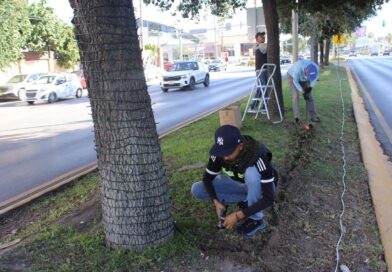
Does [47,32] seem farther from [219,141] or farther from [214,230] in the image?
[219,141]

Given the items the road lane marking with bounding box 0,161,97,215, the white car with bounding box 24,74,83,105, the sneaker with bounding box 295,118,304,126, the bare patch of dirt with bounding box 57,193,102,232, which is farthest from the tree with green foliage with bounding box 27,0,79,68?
the bare patch of dirt with bounding box 57,193,102,232

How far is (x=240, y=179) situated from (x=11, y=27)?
90.2ft

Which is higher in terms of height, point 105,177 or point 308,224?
point 105,177

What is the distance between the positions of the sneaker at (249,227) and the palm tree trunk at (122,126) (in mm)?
655

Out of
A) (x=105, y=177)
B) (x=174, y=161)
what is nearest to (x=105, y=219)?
(x=105, y=177)

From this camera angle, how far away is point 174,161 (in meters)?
6.86

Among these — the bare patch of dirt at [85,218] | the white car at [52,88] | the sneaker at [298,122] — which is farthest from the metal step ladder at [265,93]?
A: the white car at [52,88]

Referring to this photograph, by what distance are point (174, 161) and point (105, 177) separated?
3.08 meters

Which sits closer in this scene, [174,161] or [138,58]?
[138,58]

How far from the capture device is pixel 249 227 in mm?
4070

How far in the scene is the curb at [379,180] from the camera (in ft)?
14.2

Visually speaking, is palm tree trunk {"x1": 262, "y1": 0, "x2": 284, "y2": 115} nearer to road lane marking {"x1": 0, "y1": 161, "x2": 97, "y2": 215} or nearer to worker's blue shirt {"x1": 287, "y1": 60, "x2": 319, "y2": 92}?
worker's blue shirt {"x1": 287, "y1": 60, "x2": 319, "y2": 92}

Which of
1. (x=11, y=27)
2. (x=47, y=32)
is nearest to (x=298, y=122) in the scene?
(x=11, y=27)

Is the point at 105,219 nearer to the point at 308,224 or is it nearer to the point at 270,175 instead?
the point at 270,175
